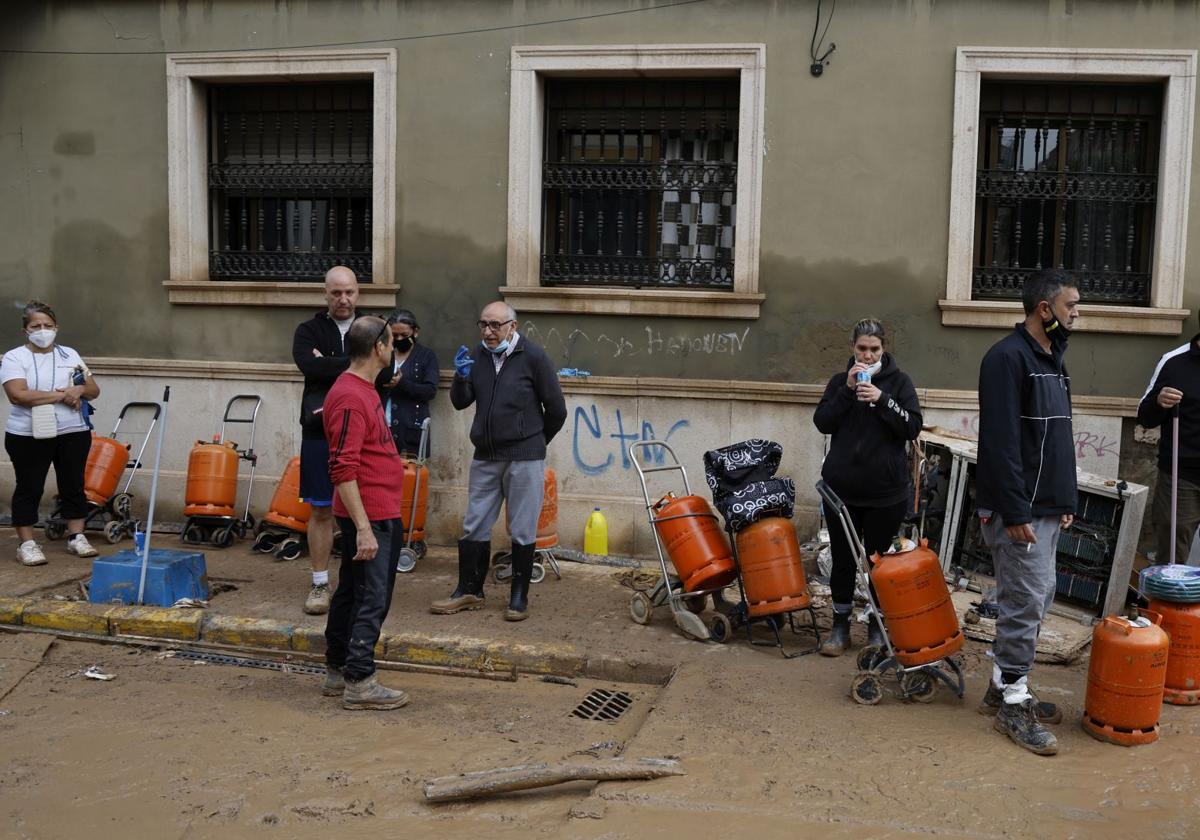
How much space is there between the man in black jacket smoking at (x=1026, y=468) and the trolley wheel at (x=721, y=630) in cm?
179

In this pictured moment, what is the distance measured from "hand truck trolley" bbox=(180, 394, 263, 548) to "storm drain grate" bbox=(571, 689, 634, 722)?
4.38 m

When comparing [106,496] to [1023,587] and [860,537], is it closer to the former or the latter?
[860,537]

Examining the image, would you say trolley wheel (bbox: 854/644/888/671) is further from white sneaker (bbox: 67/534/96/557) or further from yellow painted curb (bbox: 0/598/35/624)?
white sneaker (bbox: 67/534/96/557)

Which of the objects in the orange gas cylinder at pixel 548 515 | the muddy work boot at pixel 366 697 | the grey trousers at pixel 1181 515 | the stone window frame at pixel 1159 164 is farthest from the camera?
the orange gas cylinder at pixel 548 515

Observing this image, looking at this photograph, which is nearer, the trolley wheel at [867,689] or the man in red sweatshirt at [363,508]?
the man in red sweatshirt at [363,508]

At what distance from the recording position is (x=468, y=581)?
23.8ft

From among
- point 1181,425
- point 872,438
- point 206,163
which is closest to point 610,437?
point 872,438

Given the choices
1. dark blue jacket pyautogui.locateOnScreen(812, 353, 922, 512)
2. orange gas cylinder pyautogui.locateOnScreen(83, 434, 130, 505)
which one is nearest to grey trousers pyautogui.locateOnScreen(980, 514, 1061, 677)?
dark blue jacket pyautogui.locateOnScreen(812, 353, 922, 512)

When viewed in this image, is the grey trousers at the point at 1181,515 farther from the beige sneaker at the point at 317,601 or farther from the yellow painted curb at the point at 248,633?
the yellow painted curb at the point at 248,633

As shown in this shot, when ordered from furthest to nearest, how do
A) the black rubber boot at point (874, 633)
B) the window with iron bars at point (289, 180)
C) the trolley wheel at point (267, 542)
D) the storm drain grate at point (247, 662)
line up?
the window with iron bars at point (289, 180) → the trolley wheel at point (267, 542) → the storm drain grate at point (247, 662) → the black rubber boot at point (874, 633)

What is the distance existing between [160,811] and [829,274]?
6.28 meters

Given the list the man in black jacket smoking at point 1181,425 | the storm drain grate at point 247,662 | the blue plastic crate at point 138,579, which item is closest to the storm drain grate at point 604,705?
the storm drain grate at point 247,662

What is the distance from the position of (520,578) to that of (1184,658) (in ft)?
12.9

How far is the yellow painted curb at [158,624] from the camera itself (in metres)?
6.89
